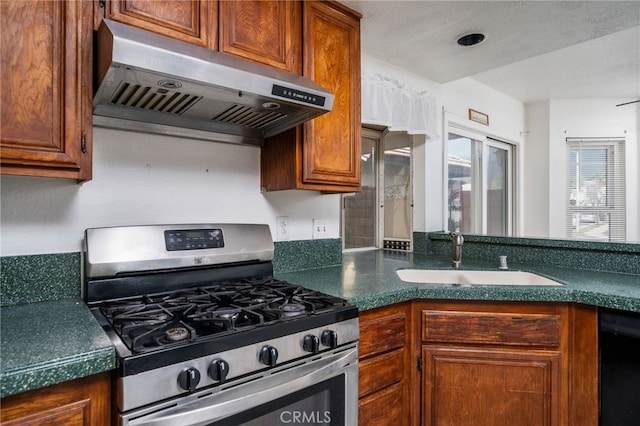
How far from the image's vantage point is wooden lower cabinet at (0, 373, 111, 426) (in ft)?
2.48

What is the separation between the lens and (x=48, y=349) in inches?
32.9

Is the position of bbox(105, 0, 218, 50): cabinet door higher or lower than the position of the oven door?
higher

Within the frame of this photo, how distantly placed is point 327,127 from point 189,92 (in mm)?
686

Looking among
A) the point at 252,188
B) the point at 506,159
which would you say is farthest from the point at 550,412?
the point at 506,159

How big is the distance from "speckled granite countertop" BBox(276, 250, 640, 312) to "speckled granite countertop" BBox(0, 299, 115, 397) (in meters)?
0.79

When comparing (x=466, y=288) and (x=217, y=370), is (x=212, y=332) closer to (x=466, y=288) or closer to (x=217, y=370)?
(x=217, y=370)

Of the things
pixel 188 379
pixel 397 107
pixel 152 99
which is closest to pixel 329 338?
pixel 188 379

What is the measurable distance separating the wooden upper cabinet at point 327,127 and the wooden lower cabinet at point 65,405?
103 cm

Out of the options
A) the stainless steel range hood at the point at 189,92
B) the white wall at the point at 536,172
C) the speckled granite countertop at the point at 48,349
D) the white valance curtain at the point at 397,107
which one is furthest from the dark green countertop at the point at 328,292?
the white wall at the point at 536,172

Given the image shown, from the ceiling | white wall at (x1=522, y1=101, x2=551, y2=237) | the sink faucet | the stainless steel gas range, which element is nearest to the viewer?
the stainless steel gas range

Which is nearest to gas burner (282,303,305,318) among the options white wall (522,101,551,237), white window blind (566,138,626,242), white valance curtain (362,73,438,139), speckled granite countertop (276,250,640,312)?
speckled granite countertop (276,250,640,312)

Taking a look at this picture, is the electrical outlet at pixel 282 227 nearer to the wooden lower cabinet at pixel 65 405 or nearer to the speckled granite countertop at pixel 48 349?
the speckled granite countertop at pixel 48 349

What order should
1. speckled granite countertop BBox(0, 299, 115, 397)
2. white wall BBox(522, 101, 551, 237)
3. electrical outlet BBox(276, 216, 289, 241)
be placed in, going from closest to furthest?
speckled granite countertop BBox(0, 299, 115, 397), electrical outlet BBox(276, 216, 289, 241), white wall BBox(522, 101, 551, 237)

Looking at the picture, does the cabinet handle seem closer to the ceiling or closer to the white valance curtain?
the ceiling
